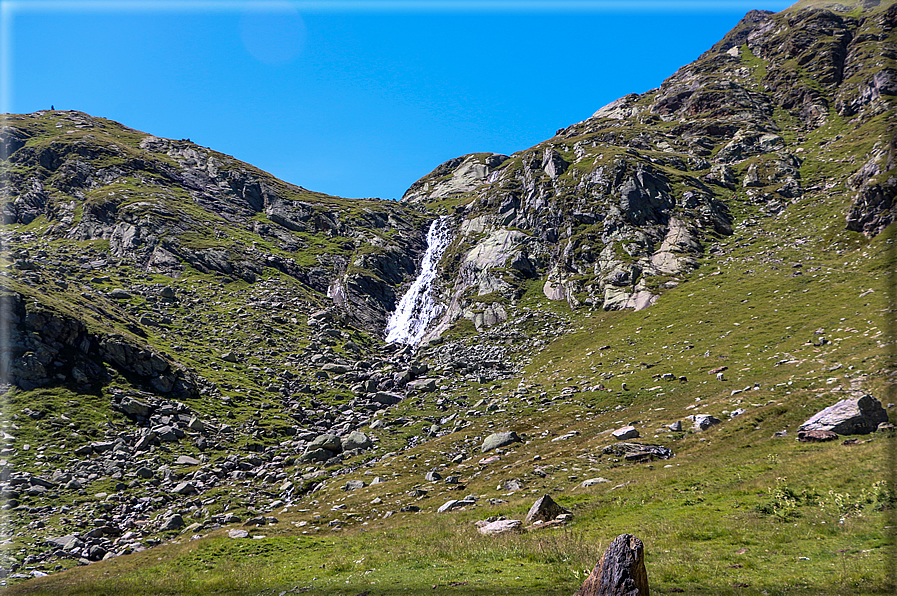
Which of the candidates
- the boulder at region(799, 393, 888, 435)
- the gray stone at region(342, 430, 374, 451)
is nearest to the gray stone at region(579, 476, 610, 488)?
the boulder at region(799, 393, 888, 435)

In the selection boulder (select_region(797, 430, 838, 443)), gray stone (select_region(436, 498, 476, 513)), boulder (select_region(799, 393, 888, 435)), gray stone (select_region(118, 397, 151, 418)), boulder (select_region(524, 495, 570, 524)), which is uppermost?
gray stone (select_region(118, 397, 151, 418))

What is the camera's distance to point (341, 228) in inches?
5773

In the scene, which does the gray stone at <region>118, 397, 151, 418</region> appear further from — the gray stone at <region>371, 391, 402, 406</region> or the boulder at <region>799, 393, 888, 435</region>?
the boulder at <region>799, 393, 888, 435</region>

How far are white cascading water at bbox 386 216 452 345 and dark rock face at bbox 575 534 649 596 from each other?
91.9 metres

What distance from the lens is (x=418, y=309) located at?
384ft

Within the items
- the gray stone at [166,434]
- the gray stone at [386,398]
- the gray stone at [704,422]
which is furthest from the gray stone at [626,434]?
the gray stone at [166,434]

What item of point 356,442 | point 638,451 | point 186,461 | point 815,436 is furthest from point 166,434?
Answer: point 815,436

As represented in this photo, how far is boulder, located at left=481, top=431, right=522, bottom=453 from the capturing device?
1703 inches

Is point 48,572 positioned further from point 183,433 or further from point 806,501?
point 806,501

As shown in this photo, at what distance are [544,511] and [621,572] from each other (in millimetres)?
14757

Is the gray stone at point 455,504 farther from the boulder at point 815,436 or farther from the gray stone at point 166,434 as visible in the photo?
the gray stone at point 166,434

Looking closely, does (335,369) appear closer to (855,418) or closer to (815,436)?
(815,436)

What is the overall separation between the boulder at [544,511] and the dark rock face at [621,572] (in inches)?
548

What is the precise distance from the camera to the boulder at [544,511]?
23.3 meters
